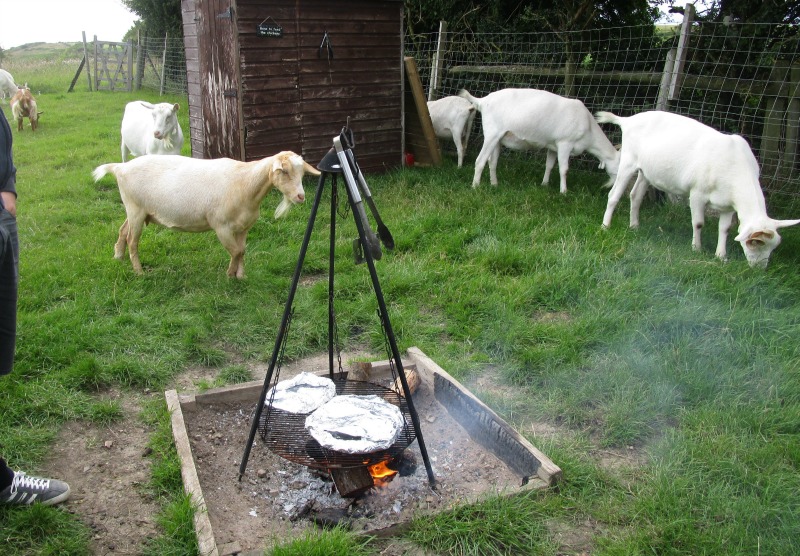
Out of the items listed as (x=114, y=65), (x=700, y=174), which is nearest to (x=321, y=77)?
(x=700, y=174)

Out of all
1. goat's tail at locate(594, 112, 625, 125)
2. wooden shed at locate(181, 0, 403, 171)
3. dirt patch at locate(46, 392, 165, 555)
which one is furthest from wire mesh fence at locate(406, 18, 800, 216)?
dirt patch at locate(46, 392, 165, 555)

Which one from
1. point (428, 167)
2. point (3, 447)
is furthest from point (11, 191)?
point (428, 167)

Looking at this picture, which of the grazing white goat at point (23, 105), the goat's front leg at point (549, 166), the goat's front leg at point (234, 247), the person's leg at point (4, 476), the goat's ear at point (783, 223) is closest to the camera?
the person's leg at point (4, 476)

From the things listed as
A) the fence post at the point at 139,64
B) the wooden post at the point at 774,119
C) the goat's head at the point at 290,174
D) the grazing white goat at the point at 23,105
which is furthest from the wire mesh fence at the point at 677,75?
the fence post at the point at 139,64

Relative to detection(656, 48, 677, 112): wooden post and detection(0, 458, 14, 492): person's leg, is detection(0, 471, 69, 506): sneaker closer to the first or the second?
detection(0, 458, 14, 492): person's leg

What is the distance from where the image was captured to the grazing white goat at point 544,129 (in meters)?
8.30

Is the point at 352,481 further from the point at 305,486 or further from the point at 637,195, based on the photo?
the point at 637,195

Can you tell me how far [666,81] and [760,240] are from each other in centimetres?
311

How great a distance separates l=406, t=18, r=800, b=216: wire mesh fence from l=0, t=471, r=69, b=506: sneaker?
24.0ft

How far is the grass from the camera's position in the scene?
116 inches

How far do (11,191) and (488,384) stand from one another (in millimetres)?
2943

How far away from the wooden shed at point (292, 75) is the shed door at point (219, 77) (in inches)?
0.5

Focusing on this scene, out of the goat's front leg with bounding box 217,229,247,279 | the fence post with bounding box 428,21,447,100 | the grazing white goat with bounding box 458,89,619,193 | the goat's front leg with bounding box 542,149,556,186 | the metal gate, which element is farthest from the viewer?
the metal gate

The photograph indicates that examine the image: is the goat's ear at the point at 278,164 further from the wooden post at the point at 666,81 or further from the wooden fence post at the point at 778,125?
the wooden fence post at the point at 778,125
